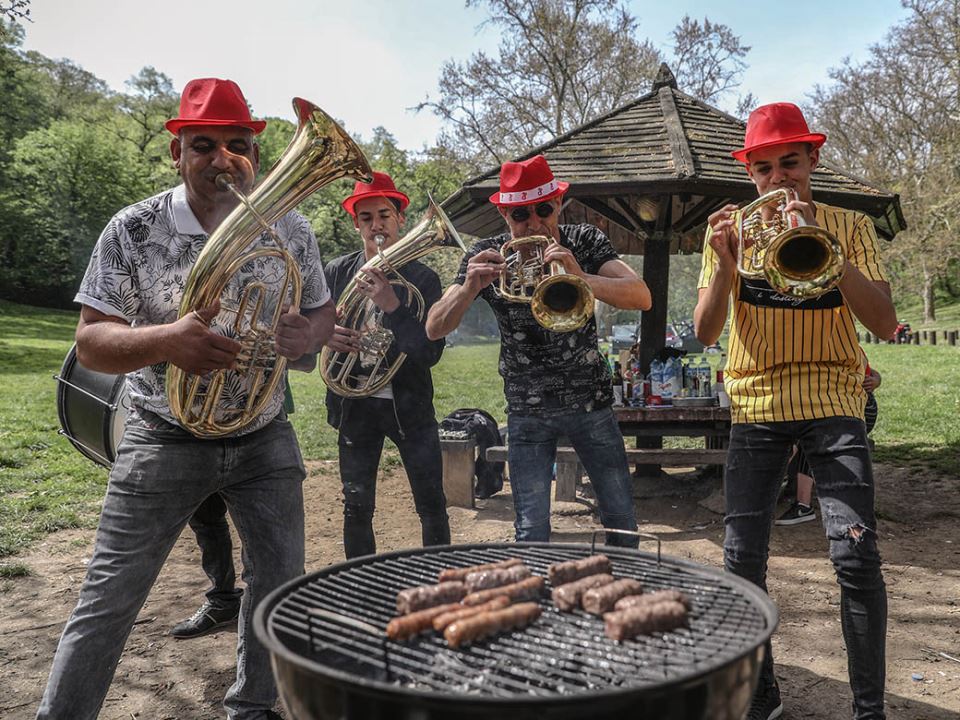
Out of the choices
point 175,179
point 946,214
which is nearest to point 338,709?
point 946,214

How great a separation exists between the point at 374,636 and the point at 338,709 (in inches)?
15.1

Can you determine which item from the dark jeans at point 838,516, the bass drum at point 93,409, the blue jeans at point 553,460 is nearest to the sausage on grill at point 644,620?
the dark jeans at point 838,516

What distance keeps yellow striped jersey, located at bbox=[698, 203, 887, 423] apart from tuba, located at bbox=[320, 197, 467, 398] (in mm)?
1923

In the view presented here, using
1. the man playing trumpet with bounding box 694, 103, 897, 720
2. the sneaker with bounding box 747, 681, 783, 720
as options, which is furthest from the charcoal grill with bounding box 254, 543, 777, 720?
the sneaker with bounding box 747, 681, 783, 720

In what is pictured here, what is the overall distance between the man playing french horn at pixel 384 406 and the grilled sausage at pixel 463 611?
2323 millimetres

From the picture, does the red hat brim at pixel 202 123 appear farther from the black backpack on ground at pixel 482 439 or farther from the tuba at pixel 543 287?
the black backpack on ground at pixel 482 439

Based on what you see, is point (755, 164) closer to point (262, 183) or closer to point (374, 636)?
point (262, 183)

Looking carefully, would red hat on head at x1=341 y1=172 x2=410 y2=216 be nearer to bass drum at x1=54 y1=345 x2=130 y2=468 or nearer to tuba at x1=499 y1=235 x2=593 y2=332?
tuba at x1=499 y1=235 x2=593 y2=332

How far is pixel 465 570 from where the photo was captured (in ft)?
7.54

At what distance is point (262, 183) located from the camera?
9.21 feet

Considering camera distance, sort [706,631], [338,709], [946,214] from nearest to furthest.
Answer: [338,709] < [706,631] < [946,214]

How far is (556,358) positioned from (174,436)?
1.66 metres

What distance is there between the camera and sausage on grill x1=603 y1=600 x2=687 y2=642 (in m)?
1.92

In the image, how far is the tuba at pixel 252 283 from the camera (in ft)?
8.80
